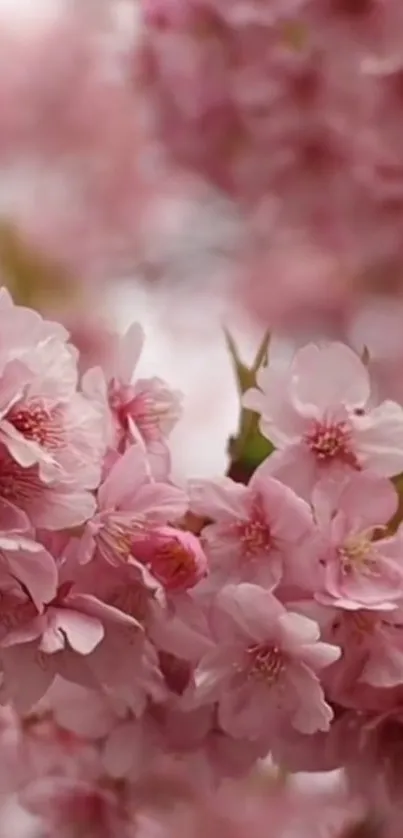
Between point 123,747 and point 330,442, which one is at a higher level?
point 330,442

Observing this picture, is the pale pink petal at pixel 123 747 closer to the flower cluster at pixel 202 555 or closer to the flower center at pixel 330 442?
the flower cluster at pixel 202 555

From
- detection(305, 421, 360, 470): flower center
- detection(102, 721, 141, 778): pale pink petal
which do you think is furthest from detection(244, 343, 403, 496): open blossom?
detection(102, 721, 141, 778): pale pink petal

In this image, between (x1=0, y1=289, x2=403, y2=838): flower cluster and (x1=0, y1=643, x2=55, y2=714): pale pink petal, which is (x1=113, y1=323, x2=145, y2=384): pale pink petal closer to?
(x1=0, y1=289, x2=403, y2=838): flower cluster

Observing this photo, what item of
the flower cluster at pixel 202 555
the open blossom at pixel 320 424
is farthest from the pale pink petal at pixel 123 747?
the open blossom at pixel 320 424

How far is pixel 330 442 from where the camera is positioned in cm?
40

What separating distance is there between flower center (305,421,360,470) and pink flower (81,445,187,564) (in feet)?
0.15

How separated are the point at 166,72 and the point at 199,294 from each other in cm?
15

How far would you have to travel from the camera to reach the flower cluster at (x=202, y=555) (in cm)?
38

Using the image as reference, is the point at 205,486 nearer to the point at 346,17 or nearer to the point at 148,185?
the point at 346,17

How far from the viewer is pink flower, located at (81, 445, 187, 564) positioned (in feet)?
1.26

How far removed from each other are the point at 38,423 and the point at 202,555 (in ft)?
0.24

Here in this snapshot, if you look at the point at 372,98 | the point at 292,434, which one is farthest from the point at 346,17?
the point at 292,434

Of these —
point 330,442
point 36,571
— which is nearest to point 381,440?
point 330,442

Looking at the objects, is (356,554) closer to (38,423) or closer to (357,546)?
(357,546)
